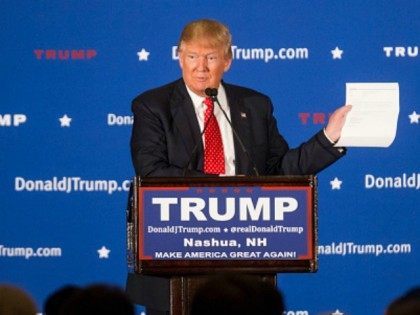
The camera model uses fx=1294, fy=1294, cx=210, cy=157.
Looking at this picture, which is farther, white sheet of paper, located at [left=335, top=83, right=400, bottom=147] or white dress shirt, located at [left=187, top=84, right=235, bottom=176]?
white dress shirt, located at [left=187, top=84, right=235, bottom=176]

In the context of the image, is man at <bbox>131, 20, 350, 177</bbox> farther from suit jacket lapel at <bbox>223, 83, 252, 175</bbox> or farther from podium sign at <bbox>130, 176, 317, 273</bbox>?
podium sign at <bbox>130, 176, 317, 273</bbox>

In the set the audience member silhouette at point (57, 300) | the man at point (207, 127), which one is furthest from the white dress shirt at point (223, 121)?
the audience member silhouette at point (57, 300)

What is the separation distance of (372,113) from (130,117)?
104 inches

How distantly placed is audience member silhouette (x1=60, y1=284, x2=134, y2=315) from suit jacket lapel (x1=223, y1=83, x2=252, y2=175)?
2.22 metres

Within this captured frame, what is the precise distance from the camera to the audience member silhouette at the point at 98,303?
3.50m

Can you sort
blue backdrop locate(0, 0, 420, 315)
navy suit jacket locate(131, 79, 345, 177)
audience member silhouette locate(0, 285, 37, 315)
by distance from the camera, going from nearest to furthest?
audience member silhouette locate(0, 285, 37, 315)
navy suit jacket locate(131, 79, 345, 177)
blue backdrop locate(0, 0, 420, 315)

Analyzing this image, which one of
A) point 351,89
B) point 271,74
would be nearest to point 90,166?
point 271,74

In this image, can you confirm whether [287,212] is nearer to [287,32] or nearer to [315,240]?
[315,240]

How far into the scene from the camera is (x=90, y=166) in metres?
7.89

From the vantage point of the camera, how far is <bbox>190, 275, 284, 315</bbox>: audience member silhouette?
355 cm

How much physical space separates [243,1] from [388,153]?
129 cm

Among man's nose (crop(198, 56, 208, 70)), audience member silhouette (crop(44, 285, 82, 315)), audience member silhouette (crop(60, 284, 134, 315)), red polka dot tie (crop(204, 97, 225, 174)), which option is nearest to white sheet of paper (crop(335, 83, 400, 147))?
red polka dot tie (crop(204, 97, 225, 174))

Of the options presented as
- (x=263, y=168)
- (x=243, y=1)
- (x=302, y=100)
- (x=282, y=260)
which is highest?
(x=243, y=1)

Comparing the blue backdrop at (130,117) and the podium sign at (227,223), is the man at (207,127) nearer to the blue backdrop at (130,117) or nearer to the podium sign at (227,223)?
the podium sign at (227,223)
